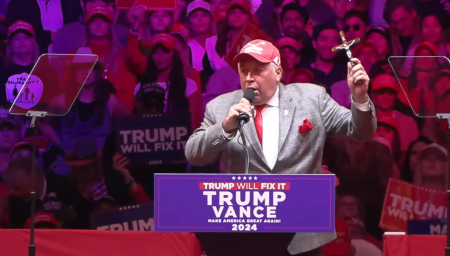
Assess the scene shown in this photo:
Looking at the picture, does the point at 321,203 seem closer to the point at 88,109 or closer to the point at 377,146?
the point at 377,146

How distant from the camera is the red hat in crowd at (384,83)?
4.80 m

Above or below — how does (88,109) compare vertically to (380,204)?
above

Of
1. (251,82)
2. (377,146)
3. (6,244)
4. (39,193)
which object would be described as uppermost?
(251,82)

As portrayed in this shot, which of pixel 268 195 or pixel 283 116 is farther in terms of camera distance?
pixel 283 116

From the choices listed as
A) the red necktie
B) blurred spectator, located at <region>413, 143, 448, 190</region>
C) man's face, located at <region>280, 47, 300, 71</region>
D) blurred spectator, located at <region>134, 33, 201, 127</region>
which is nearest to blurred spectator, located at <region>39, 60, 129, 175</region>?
blurred spectator, located at <region>134, 33, 201, 127</region>

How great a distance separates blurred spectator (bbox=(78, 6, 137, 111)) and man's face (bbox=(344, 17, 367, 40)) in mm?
1479

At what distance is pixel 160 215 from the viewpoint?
229cm

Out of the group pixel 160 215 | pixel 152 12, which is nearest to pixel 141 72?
pixel 152 12

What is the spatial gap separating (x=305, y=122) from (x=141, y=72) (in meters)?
2.37

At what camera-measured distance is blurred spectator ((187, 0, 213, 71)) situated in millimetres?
4906

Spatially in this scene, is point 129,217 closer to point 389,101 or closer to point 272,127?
point 389,101

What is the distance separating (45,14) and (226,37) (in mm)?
1270

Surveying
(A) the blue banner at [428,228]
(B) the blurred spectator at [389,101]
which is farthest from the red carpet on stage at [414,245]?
(B) the blurred spectator at [389,101]

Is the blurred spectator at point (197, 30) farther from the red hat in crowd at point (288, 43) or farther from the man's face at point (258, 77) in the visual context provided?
the man's face at point (258, 77)
